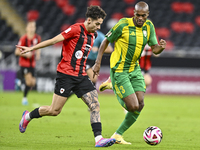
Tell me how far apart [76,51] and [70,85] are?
1.71ft

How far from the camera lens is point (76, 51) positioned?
18.4 ft

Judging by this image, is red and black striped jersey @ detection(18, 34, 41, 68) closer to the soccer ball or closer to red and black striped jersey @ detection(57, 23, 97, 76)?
red and black striped jersey @ detection(57, 23, 97, 76)

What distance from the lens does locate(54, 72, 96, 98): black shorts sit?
5.58 metres

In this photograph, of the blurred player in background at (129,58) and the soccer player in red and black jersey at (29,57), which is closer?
the blurred player in background at (129,58)

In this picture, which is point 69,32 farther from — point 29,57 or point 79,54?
point 29,57

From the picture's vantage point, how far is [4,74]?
1741 cm

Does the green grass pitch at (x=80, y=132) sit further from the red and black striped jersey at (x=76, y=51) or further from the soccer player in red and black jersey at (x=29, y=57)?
the soccer player in red and black jersey at (x=29, y=57)

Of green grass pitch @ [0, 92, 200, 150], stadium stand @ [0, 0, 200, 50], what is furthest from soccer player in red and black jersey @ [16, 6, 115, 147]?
stadium stand @ [0, 0, 200, 50]

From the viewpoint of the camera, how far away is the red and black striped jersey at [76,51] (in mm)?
5562

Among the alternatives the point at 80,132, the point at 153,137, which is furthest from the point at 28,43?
the point at 153,137

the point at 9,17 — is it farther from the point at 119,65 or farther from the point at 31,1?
the point at 119,65

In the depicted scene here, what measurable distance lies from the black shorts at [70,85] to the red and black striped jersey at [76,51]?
76 millimetres

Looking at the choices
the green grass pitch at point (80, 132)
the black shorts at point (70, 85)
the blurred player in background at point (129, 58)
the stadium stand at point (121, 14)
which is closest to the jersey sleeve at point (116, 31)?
the blurred player in background at point (129, 58)

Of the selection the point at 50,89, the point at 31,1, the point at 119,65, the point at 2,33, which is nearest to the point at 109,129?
the point at 119,65
